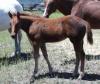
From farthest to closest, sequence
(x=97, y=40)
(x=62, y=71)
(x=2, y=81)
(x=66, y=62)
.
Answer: (x=97, y=40), (x=66, y=62), (x=62, y=71), (x=2, y=81)

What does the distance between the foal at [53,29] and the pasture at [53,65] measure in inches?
13.1

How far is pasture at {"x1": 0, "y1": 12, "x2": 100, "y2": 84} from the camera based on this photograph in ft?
28.4

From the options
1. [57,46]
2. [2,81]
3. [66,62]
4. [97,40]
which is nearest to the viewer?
[2,81]

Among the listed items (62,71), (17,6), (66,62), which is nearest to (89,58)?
(66,62)

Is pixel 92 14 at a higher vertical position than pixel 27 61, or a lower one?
higher

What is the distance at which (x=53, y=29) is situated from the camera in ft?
28.3

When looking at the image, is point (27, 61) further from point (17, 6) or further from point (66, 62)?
point (17, 6)

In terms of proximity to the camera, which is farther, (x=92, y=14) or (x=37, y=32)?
(x=92, y=14)

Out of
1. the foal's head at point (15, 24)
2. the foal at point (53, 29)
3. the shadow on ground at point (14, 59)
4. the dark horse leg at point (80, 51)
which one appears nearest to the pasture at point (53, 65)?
the shadow on ground at point (14, 59)

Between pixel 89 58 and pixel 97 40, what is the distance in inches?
128

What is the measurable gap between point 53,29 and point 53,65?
1.61m

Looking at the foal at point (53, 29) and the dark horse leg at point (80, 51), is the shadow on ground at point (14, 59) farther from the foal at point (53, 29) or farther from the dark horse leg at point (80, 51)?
the dark horse leg at point (80, 51)

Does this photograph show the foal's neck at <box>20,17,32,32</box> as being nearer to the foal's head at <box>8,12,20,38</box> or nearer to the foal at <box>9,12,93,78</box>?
the foal at <box>9,12,93,78</box>

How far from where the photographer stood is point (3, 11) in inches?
441
